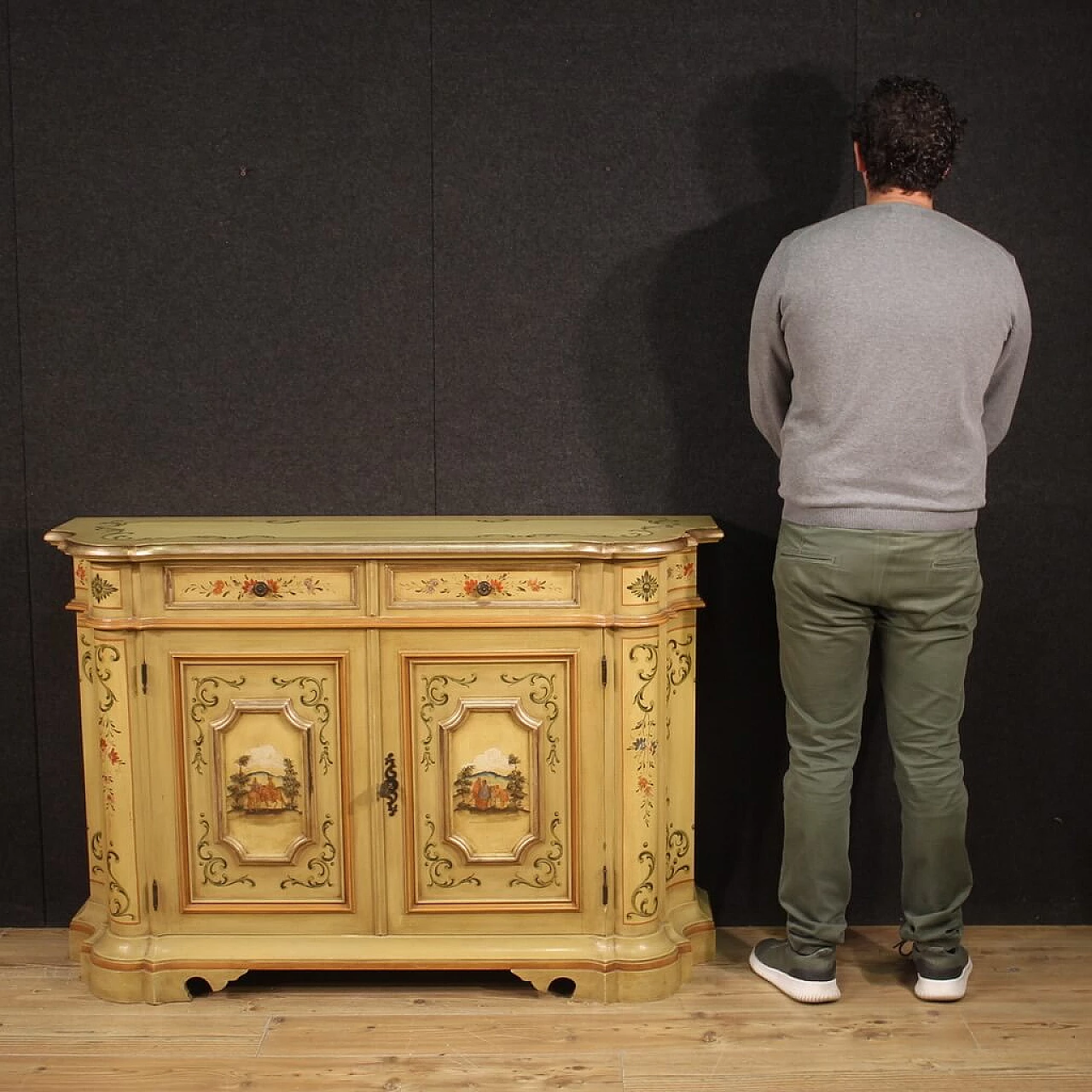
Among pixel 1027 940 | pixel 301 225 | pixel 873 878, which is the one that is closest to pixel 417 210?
pixel 301 225

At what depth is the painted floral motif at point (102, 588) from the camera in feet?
8.94

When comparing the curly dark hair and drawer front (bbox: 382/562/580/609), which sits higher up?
the curly dark hair

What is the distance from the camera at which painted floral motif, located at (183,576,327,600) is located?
2744 mm

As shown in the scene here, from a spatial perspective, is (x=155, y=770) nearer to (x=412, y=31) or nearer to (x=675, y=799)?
(x=675, y=799)

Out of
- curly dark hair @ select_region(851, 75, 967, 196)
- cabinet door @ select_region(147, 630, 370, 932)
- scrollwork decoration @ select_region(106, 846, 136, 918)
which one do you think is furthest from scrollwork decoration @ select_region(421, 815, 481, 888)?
curly dark hair @ select_region(851, 75, 967, 196)

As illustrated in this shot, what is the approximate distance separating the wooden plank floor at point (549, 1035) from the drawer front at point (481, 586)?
0.85m

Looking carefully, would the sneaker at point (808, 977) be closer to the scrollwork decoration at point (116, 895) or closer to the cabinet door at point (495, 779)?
the cabinet door at point (495, 779)

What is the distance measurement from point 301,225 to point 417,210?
0.26 metres

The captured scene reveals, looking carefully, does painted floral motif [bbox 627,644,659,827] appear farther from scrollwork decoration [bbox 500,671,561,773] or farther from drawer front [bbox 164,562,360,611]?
drawer front [bbox 164,562,360,611]

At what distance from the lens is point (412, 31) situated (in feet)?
9.71

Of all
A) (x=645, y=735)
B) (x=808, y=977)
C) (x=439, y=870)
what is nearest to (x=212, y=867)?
(x=439, y=870)

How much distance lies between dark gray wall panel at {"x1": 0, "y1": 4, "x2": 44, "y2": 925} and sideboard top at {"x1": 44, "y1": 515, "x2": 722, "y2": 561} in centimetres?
19

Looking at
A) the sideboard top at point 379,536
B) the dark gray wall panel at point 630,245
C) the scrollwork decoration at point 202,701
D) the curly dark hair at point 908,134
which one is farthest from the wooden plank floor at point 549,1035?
the curly dark hair at point 908,134

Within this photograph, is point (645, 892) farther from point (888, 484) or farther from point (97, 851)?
point (97, 851)
